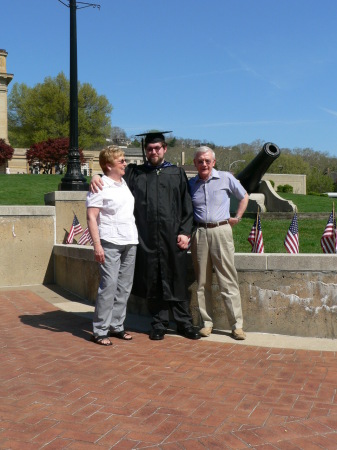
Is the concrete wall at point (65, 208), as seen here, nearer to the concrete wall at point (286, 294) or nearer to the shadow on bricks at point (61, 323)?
the shadow on bricks at point (61, 323)

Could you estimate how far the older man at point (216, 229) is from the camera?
5.57 metres

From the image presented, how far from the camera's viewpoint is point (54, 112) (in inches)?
2581

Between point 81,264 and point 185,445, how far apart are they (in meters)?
5.12

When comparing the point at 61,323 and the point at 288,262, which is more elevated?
the point at 288,262

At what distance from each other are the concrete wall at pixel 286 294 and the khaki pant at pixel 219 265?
249mm

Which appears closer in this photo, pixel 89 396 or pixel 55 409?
pixel 55 409

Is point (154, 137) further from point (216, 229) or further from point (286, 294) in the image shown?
point (286, 294)

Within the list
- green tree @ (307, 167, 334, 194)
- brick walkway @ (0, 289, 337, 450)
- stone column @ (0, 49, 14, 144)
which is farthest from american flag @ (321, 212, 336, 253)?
green tree @ (307, 167, 334, 194)

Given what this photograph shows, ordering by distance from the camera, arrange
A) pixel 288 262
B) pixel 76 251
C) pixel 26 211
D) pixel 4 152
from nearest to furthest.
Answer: pixel 288 262 < pixel 76 251 < pixel 26 211 < pixel 4 152

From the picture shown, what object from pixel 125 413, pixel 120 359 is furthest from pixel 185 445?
pixel 120 359

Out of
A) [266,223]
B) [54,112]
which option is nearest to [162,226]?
[266,223]

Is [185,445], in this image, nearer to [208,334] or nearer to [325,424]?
[325,424]

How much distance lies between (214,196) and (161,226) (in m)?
0.63

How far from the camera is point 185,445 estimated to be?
3273mm
